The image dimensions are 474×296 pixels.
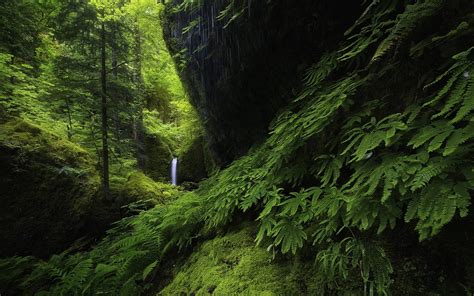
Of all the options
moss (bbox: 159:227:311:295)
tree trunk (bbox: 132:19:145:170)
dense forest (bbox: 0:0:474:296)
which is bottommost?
moss (bbox: 159:227:311:295)

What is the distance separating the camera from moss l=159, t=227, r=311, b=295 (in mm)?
2602

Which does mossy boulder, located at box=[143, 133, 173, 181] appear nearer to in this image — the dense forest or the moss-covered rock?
the moss-covered rock

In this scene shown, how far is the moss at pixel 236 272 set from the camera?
2.60m

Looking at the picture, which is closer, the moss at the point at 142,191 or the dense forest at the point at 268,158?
the dense forest at the point at 268,158

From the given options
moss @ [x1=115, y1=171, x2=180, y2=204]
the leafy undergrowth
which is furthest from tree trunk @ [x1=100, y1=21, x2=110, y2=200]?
moss @ [x1=115, y1=171, x2=180, y2=204]

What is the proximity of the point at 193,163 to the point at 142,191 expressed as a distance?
170 inches

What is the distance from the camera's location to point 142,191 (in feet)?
27.1

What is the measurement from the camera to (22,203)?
646 cm

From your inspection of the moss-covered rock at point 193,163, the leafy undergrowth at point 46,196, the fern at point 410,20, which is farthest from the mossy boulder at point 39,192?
the fern at point 410,20

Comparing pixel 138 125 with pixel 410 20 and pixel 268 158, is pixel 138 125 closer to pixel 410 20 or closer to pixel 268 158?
pixel 268 158

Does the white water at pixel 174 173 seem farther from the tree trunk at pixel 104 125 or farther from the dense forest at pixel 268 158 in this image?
the tree trunk at pixel 104 125

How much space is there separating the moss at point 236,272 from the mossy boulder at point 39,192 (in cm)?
463

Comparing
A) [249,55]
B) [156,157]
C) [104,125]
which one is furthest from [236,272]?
[156,157]

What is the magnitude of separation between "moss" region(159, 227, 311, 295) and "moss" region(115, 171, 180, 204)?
4.72m
